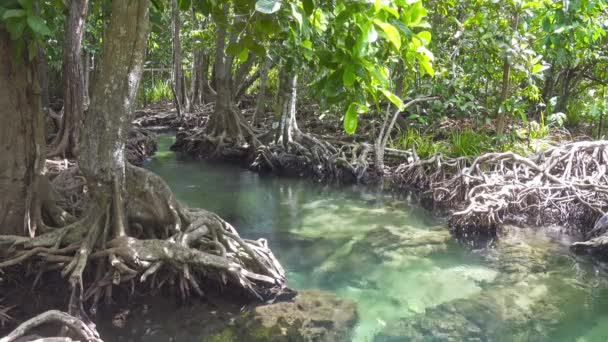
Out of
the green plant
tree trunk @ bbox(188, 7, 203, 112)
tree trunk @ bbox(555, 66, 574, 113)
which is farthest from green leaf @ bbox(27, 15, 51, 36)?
tree trunk @ bbox(188, 7, 203, 112)

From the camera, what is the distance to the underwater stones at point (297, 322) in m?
4.14

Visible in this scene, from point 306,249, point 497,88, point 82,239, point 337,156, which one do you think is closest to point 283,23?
point 82,239

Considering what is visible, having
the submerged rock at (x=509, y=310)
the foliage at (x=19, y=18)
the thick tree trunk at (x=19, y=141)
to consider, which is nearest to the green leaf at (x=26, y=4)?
the foliage at (x=19, y=18)

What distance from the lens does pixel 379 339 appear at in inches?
170

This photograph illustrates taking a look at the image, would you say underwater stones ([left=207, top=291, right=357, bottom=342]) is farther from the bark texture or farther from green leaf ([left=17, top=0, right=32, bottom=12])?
green leaf ([left=17, top=0, right=32, bottom=12])

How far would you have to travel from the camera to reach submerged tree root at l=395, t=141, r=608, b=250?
6.98 meters

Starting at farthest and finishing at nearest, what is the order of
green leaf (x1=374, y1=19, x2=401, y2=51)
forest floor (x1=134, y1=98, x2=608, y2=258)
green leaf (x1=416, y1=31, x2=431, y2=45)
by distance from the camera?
forest floor (x1=134, y1=98, x2=608, y2=258)
green leaf (x1=416, y1=31, x2=431, y2=45)
green leaf (x1=374, y1=19, x2=401, y2=51)

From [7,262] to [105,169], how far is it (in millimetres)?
1014

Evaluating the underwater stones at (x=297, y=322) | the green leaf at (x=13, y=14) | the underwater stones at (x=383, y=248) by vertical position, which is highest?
the green leaf at (x=13, y=14)

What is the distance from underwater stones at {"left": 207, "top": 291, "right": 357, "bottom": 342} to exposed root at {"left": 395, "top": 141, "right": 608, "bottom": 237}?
283 cm

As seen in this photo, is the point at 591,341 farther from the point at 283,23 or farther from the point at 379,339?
the point at 283,23

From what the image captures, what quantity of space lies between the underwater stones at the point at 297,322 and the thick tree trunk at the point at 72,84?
4440 millimetres

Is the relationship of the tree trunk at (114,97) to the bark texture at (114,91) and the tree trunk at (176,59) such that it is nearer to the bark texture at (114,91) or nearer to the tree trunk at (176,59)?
the bark texture at (114,91)

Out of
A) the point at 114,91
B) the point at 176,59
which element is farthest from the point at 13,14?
the point at 176,59
